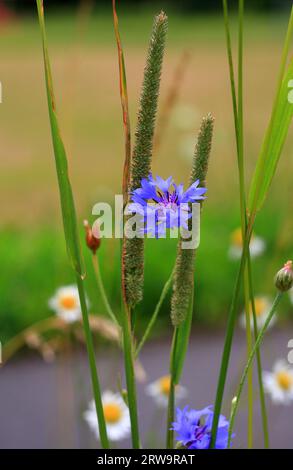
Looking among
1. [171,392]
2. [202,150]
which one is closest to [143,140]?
[202,150]

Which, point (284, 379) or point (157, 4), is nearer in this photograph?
point (284, 379)

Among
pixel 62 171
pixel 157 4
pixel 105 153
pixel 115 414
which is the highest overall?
pixel 157 4

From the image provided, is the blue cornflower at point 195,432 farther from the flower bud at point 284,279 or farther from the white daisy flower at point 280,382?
the white daisy flower at point 280,382

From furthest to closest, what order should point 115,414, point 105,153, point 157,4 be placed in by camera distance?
1. point 157,4
2. point 105,153
3. point 115,414

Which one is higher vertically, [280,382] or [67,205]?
[280,382]

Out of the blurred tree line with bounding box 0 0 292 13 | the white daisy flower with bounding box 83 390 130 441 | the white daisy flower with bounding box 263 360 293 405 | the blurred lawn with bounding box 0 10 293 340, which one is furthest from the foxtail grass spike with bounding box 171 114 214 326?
the blurred tree line with bounding box 0 0 292 13

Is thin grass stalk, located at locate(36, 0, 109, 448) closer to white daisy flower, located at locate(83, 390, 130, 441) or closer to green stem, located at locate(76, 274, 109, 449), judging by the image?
green stem, located at locate(76, 274, 109, 449)

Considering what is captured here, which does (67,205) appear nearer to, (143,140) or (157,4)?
(143,140)

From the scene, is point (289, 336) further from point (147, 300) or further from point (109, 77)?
point (109, 77)
